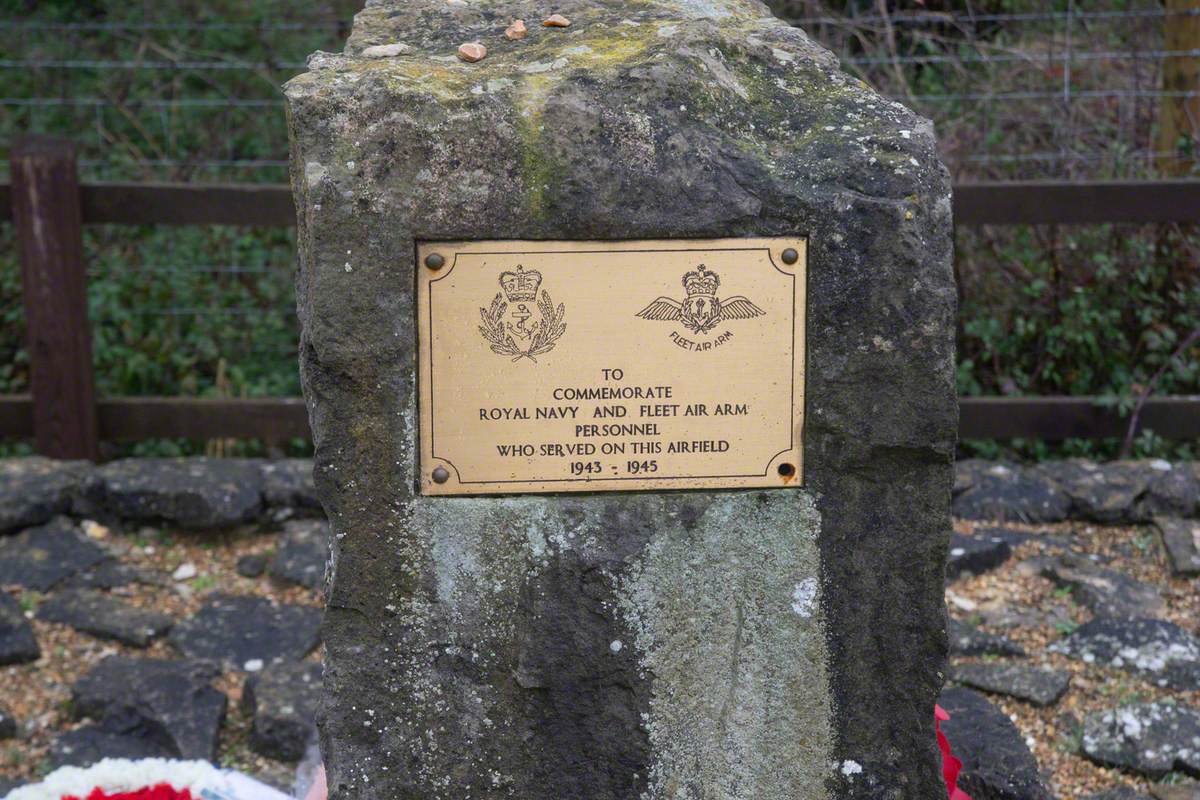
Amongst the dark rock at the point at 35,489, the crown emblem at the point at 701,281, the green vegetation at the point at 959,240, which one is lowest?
the dark rock at the point at 35,489

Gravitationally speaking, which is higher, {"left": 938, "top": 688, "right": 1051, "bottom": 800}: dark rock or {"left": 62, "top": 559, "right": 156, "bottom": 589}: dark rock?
{"left": 938, "top": 688, "right": 1051, "bottom": 800}: dark rock

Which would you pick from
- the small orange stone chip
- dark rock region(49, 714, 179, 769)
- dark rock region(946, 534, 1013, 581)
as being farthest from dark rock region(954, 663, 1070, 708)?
the small orange stone chip

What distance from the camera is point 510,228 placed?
6.92 feet

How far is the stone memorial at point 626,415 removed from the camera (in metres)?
2.10

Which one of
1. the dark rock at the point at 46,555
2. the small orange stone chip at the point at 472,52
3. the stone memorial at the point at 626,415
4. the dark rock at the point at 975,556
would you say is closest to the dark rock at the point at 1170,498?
the dark rock at the point at 975,556

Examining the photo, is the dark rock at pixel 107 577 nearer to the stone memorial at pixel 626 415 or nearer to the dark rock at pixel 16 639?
the dark rock at pixel 16 639

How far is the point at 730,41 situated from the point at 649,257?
15.9 inches

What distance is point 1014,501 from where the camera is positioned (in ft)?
14.6

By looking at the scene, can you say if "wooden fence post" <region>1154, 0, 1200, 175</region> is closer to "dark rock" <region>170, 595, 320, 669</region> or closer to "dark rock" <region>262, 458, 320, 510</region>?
"dark rock" <region>262, 458, 320, 510</region>

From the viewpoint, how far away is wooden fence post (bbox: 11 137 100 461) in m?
4.46

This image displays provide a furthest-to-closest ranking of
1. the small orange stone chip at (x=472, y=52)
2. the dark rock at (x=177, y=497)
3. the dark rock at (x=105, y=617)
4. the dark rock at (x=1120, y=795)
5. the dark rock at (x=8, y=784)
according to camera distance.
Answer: the dark rock at (x=177, y=497)
the dark rock at (x=105, y=617)
the dark rock at (x=8, y=784)
the dark rock at (x=1120, y=795)
the small orange stone chip at (x=472, y=52)

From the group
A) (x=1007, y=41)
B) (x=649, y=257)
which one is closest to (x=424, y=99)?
(x=649, y=257)

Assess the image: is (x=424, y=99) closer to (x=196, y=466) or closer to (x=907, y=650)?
(x=907, y=650)

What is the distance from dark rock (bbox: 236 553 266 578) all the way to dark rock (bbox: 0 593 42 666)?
0.67m
